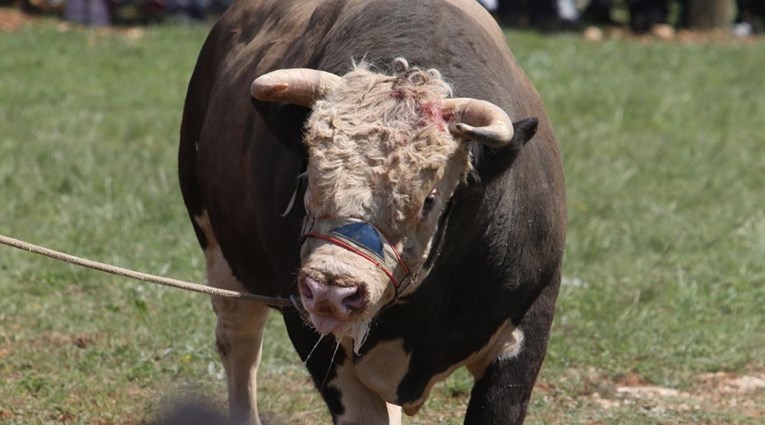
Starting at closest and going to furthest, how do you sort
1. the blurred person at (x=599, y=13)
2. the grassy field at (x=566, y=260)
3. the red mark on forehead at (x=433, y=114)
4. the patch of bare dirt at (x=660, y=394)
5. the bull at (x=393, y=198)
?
the bull at (x=393, y=198) → the red mark on forehead at (x=433, y=114) → the patch of bare dirt at (x=660, y=394) → the grassy field at (x=566, y=260) → the blurred person at (x=599, y=13)

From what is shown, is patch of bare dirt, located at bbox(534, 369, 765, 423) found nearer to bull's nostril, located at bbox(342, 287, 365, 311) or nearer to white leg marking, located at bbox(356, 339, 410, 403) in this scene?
white leg marking, located at bbox(356, 339, 410, 403)

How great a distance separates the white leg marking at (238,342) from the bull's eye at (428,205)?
2340 millimetres

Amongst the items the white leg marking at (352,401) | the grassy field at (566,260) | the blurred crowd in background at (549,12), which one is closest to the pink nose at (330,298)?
the white leg marking at (352,401)

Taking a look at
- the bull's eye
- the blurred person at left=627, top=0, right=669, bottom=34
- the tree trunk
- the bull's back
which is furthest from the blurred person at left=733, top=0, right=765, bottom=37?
the bull's eye

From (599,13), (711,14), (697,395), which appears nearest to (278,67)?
(697,395)

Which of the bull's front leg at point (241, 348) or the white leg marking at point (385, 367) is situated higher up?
the white leg marking at point (385, 367)

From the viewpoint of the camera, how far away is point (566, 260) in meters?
9.36

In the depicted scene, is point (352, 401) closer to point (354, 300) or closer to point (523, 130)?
point (354, 300)

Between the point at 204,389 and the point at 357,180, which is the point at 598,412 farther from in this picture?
the point at 357,180

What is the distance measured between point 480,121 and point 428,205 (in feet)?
1.02

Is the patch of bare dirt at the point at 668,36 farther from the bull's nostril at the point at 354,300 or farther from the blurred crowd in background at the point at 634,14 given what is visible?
the bull's nostril at the point at 354,300

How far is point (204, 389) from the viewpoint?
23.8 ft

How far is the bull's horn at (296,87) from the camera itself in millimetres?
4672

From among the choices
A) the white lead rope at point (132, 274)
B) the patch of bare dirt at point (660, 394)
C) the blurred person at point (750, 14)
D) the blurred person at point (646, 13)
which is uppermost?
the white lead rope at point (132, 274)
